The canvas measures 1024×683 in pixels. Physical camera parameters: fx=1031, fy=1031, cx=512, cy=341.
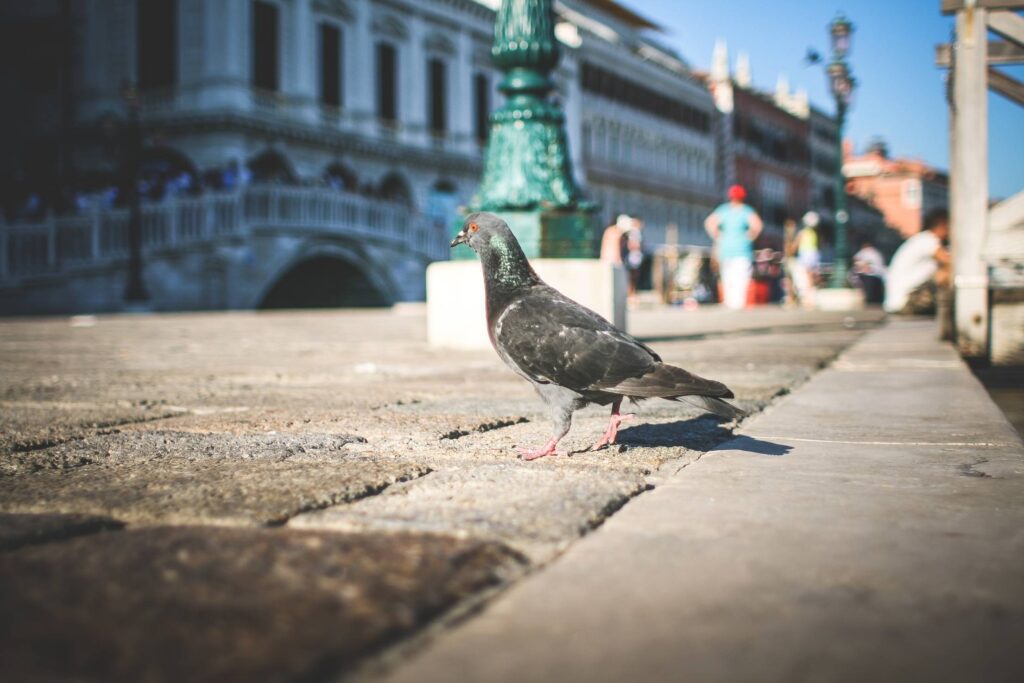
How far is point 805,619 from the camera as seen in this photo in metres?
1.28

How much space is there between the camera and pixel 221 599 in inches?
51.9

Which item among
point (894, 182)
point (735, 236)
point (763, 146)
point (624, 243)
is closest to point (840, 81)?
point (624, 243)

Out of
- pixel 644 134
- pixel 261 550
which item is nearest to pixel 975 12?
pixel 261 550

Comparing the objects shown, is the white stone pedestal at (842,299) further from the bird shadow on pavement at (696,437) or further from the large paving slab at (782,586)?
the large paving slab at (782,586)

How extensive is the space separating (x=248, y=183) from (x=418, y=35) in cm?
1357

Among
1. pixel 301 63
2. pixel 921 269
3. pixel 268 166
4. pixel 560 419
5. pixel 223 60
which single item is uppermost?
pixel 301 63

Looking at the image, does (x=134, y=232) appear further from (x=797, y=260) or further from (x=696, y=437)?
(x=696, y=437)

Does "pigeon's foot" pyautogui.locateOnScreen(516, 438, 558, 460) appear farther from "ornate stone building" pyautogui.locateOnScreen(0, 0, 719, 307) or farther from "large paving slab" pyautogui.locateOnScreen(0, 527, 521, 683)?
"ornate stone building" pyautogui.locateOnScreen(0, 0, 719, 307)

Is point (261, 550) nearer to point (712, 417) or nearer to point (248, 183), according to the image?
point (712, 417)

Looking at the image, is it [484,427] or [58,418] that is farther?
[58,418]

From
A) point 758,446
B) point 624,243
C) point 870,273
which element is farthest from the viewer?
point 870,273

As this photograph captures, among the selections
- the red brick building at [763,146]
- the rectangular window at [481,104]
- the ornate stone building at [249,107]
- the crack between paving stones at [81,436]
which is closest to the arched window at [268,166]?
the ornate stone building at [249,107]

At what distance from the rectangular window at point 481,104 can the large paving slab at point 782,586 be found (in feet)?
113

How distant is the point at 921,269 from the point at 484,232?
35.1 ft
